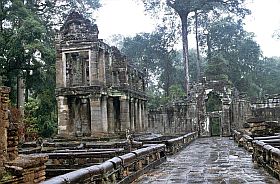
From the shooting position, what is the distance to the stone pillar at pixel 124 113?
28.5 metres

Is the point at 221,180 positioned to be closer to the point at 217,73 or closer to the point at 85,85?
the point at 85,85

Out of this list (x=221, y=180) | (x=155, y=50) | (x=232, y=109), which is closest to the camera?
(x=221, y=180)

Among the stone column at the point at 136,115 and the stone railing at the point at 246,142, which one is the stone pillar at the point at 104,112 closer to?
the stone column at the point at 136,115

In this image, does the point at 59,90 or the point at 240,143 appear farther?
the point at 59,90

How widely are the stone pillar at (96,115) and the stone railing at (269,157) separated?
557 inches

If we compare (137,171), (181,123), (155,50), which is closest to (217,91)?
(181,123)

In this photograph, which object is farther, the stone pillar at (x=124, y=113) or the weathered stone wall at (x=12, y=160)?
the stone pillar at (x=124, y=113)

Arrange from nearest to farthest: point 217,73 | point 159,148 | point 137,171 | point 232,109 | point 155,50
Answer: point 137,171 < point 159,148 < point 232,109 < point 217,73 < point 155,50

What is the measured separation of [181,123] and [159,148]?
23.1 m

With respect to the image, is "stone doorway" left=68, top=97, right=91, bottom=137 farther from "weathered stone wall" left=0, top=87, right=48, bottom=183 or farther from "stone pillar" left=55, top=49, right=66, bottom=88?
"weathered stone wall" left=0, top=87, right=48, bottom=183

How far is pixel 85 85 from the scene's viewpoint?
87.5ft

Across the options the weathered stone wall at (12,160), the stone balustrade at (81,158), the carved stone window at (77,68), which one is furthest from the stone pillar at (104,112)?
the weathered stone wall at (12,160)

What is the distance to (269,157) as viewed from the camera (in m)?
9.82

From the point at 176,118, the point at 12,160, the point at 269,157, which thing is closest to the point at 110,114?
the point at 176,118
